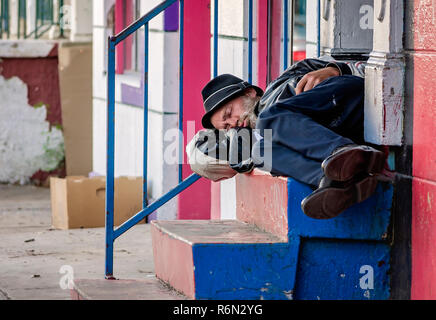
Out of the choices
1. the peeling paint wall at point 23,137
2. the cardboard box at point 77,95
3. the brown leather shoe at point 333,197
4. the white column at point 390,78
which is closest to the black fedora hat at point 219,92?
the white column at point 390,78

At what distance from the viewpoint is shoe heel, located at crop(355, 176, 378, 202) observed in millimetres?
3867

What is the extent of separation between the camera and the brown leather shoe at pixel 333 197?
149 inches

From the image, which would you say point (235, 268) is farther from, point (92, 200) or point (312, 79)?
point (92, 200)

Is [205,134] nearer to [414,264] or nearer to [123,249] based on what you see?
[414,264]

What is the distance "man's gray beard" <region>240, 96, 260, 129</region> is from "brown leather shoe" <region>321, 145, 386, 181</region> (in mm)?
892

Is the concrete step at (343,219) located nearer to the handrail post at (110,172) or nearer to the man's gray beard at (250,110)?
the man's gray beard at (250,110)

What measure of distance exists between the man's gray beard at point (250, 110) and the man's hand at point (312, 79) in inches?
14.4

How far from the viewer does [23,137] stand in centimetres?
995

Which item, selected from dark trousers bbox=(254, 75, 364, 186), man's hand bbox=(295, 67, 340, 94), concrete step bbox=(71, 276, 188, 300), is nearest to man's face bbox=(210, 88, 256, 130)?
man's hand bbox=(295, 67, 340, 94)

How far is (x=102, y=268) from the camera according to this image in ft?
18.8

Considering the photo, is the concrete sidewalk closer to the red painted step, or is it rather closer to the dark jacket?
the red painted step

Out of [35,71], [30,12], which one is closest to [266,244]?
[35,71]

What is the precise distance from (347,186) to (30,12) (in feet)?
25.7

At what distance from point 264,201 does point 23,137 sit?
5.96 meters
